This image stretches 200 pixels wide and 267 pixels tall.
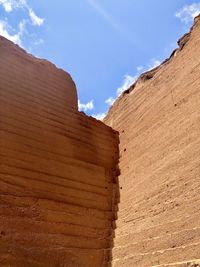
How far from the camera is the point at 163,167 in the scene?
6.02 meters

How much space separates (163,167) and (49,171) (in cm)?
177

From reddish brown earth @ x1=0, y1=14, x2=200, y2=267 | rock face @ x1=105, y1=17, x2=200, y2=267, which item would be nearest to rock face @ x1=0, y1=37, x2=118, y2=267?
reddish brown earth @ x1=0, y1=14, x2=200, y2=267

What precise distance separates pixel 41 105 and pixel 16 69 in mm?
809

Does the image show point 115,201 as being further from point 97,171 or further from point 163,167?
point 163,167

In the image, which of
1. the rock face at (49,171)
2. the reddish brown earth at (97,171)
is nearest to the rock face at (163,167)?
the reddish brown earth at (97,171)

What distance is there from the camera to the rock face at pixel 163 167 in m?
5.04

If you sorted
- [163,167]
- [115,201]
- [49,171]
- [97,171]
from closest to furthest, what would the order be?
1. [163,167]
2. [49,171]
3. [115,201]
4. [97,171]

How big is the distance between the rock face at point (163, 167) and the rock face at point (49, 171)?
1.25 ft

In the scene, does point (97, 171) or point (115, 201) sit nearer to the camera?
point (115, 201)

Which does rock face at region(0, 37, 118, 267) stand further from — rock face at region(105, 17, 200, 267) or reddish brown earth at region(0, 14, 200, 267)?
rock face at region(105, 17, 200, 267)

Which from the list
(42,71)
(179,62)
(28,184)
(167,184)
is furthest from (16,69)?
(167,184)

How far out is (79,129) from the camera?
295 inches

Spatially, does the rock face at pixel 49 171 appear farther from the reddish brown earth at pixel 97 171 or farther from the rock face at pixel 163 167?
the rock face at pixel 163 167

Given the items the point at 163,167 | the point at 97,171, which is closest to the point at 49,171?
the point at 97,171
